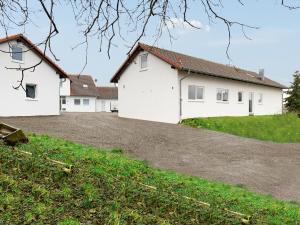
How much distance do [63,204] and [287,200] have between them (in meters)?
6.60

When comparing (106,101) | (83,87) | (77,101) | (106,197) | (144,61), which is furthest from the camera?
(106,101)

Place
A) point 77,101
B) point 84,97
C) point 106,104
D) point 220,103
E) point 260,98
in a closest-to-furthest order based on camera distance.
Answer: point 220,103, point 260,98, point 77,101, point 84,97, point 106,104

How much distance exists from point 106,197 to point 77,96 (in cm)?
5560

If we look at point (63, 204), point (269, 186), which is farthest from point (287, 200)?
point (63, 204)

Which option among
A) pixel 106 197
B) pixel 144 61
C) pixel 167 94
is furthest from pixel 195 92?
pixel 106 197

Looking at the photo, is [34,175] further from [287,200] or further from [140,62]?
[140,62]

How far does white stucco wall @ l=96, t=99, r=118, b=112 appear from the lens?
67.6 m

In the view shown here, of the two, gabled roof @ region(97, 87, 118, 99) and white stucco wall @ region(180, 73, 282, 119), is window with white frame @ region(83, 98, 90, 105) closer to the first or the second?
gabled roof @ region(97, 87, 118, 99)

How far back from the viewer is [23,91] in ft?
83.9

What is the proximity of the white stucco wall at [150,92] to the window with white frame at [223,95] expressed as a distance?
17.8 ft

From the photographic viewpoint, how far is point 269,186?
11.6 m

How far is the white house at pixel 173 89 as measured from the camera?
26875mm

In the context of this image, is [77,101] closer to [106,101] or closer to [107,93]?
[106,101]

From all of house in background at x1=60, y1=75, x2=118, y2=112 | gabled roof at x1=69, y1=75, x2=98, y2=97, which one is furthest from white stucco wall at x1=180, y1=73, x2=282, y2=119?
gabled roof at x1=69, y1=75, x2=98, y2=97
